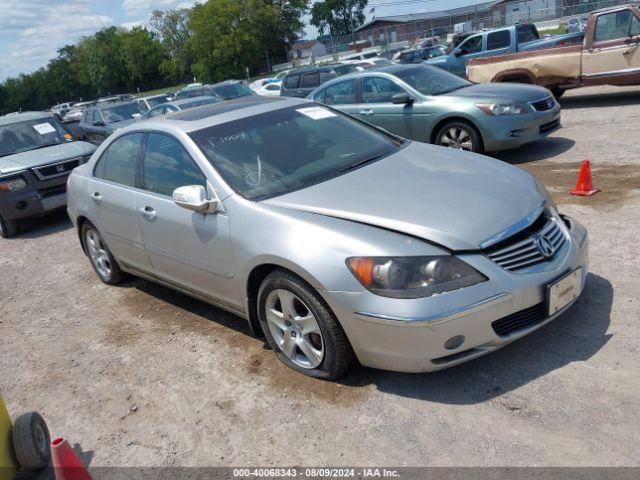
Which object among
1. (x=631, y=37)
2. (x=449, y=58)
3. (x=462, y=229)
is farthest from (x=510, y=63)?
(x=462, y=229)

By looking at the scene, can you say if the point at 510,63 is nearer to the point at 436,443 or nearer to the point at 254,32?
the point at 436,443

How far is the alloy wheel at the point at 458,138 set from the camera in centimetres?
870

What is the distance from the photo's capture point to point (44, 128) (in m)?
10.5

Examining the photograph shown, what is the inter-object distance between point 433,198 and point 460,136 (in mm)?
5524

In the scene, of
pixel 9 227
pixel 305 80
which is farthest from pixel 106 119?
pixel 9 227

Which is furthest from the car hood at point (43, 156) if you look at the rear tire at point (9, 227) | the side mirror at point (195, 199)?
the side mirror at point (195, 199)

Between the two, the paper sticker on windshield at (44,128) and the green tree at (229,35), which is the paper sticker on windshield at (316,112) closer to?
the paper sticker on windshield at (44,128)

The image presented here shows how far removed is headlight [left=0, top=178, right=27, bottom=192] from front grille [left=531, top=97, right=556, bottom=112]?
765cm

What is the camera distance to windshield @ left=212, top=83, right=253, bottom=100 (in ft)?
58.1

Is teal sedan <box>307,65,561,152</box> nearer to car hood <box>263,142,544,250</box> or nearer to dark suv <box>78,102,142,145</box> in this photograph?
car hood <box>263,142,544,250</box>

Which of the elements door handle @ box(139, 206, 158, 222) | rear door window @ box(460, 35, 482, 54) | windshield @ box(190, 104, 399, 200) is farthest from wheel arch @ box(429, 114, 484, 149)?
rear door window @ box(460, 35, 482, 54)

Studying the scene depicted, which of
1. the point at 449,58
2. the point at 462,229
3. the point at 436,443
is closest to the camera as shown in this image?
the point at 436,443

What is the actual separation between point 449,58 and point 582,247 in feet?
54.8

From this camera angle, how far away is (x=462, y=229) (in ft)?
10.8
